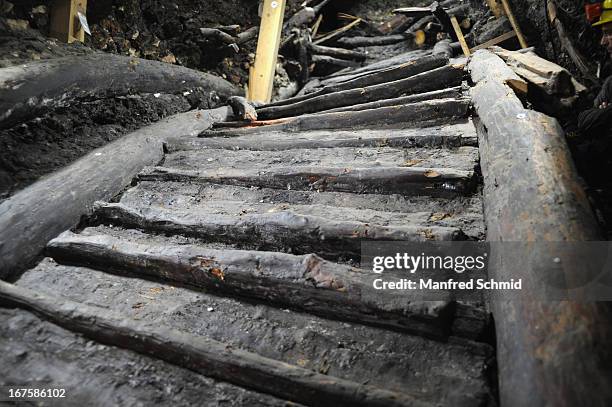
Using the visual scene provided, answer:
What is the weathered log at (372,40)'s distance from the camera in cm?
671

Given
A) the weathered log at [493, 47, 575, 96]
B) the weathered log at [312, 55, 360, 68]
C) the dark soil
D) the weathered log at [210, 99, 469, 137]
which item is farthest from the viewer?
the weathered log at [312, 55, 360, 68]

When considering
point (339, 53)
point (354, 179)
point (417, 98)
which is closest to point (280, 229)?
point (354, 179)

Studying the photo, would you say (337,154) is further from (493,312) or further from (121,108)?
(121,108)

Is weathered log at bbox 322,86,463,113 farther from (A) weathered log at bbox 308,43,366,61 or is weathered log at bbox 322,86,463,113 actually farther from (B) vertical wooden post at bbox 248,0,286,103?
(A) weathered log at bbox 308,43,366,61

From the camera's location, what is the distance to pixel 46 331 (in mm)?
1233

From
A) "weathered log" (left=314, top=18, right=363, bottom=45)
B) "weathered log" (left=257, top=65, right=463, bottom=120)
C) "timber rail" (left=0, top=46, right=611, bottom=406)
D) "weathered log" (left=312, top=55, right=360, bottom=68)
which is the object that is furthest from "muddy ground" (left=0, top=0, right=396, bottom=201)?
"weathered log" (left=314, top=18, right=363, bottom=45)

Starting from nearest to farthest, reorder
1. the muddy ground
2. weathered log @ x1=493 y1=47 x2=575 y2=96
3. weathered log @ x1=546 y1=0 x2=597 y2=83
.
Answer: the muddy ground → weathered log @ x1=493 y1=47 x2=575 y2=96 → weathered log @ x1=546 y1=0 x2=597 y2=83

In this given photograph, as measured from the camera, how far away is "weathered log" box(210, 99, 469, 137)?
6.75ft

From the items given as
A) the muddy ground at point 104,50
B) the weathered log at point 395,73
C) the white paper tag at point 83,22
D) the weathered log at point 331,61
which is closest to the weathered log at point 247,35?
the muddy ground at point 104,50

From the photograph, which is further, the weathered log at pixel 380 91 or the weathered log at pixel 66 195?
the weathered log at pixel 380 91

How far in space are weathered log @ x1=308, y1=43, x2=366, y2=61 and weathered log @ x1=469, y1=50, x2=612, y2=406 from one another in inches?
209

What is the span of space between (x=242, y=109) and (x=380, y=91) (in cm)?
116

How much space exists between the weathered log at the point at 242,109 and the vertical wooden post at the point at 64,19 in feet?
3.97

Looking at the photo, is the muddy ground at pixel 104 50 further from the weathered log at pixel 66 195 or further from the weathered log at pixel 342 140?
the weathered log at pixel 342 140
